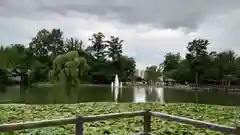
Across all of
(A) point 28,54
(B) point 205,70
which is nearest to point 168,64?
(B) point 205,70

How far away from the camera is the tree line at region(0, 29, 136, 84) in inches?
1604

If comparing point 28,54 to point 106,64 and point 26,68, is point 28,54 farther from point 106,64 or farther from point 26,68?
point 106,64

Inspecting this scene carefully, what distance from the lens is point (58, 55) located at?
38031 millimetres

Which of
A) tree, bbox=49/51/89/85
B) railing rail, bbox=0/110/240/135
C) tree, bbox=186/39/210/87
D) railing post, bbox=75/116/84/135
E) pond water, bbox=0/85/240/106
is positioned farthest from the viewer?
tree, bbox=186/39/210/87

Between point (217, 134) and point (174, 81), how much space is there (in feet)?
136

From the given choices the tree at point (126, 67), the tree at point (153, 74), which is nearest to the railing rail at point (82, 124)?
the tree at point (126, 67)

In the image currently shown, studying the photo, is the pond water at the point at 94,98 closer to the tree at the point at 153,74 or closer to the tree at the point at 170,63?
the tree at the point at 170,63

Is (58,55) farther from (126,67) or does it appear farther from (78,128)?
(78,128)

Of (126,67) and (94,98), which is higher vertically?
(126,67)

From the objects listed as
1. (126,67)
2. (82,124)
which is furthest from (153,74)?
(82,124)

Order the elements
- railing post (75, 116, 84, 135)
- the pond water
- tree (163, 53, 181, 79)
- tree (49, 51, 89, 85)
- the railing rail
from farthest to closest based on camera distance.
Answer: tree (163, 53, 181, 79), tree (49, 51, 89, 85), the pond water, railing post (75, 116, 84, 135), the railing rail

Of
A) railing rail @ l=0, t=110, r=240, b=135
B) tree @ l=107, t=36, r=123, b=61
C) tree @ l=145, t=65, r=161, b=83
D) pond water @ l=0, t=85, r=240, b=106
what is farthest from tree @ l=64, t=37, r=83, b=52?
railing rail @ l=0, t=110, r=240, b=135

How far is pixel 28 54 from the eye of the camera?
44.0 m

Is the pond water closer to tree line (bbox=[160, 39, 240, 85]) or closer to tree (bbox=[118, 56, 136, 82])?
tree line (bbox=[160, 39, 240, 85])
